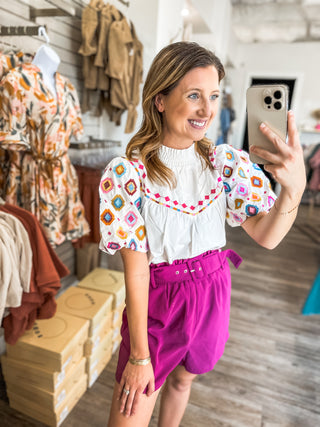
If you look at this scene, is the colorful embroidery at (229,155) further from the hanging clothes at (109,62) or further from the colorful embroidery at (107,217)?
the hanging clothes at (109,62)

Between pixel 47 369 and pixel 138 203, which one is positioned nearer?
pixel 138 203

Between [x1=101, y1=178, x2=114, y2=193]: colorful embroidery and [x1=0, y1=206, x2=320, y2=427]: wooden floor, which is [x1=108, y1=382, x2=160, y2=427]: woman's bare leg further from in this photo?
[x1=0, y1=206, x2=320, y2=427]: wooden floor

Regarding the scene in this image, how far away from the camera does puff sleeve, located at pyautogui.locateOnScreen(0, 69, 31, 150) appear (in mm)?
1249

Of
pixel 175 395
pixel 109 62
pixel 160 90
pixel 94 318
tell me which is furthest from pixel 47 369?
pixel 109 62

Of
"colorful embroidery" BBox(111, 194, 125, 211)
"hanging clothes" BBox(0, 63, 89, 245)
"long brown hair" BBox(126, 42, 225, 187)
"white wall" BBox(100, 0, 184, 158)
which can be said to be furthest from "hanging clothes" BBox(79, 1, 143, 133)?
"colorful embroidery" BBox(111, 194, 125, 211)

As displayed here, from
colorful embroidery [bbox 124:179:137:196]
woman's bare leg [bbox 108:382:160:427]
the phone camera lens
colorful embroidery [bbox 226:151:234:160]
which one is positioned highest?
the phone camera lens

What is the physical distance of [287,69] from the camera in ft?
20.5

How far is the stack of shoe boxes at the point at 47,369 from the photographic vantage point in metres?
1.31

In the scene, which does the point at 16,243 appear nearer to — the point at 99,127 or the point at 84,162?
the point at 84,162

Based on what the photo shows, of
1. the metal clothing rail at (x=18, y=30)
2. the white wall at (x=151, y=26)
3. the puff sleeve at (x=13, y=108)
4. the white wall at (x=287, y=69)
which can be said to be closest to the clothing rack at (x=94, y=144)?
the white wall at (x=151, y=26)

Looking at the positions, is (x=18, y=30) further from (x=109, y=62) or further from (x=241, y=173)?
(x=241, y=173)

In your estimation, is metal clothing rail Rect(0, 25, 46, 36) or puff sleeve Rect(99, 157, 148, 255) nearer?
puff sleeve Rect(99, 157, 148, 255)

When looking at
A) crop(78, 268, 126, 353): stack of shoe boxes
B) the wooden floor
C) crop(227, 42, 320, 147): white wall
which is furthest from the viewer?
crop(227, 42, 320, 147): white wall

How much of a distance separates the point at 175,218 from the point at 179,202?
4cm
